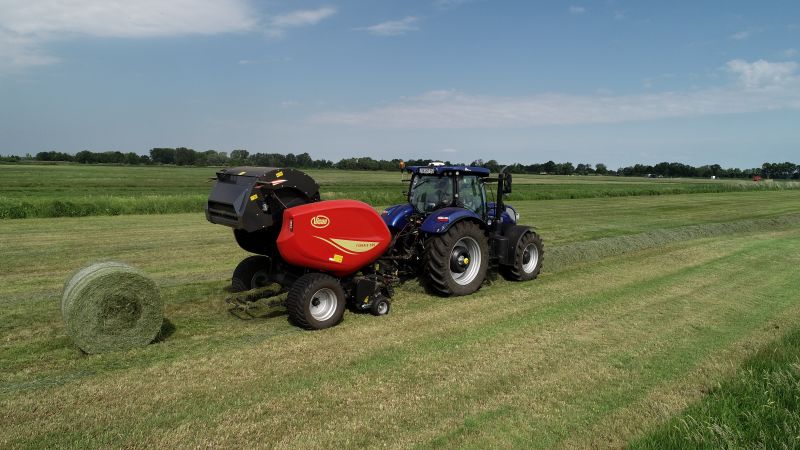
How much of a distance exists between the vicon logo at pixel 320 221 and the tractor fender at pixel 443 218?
1.89 m

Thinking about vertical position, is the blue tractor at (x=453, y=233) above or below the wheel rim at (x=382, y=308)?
above

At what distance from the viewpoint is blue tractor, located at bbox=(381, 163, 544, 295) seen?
25.3ft

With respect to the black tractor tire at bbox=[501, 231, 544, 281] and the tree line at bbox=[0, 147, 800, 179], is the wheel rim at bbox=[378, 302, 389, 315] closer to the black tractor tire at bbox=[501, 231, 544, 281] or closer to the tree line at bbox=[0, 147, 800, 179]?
the black tractor tire at bbox=[501, 231, 544, 281]

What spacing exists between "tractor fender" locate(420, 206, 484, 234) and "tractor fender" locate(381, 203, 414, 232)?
399 millimetres

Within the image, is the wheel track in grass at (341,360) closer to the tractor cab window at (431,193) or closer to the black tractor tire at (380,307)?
the black tractor tire at (380,307)

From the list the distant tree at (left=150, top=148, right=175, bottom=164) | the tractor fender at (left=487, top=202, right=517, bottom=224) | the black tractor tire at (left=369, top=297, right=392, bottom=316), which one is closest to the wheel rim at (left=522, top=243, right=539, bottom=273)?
→ the tractor fender at (left=487, top=202, right=517, bottom=224)

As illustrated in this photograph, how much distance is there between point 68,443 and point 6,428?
588 millimetres

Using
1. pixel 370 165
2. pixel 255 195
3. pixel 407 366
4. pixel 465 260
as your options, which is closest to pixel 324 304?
pixel 255 195

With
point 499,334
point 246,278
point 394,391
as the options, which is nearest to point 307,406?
point 394,391

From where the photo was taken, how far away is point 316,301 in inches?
255

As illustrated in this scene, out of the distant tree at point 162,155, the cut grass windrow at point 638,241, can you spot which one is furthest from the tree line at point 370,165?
the cut grass windrow at point 638,241

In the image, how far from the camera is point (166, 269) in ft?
32.7

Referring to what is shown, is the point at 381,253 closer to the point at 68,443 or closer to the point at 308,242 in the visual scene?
the point at 308,242

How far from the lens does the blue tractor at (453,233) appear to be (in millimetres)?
7703
